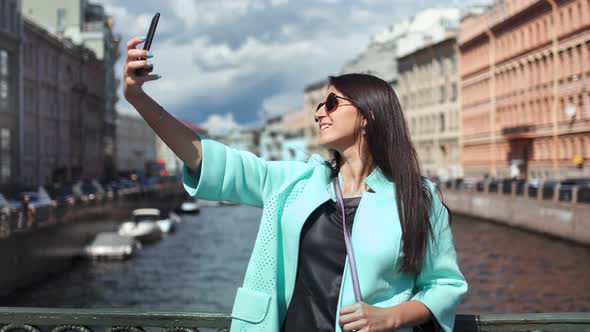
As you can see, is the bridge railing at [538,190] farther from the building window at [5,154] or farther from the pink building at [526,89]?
the building window at [5,154]

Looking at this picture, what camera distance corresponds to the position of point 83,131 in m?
65.9

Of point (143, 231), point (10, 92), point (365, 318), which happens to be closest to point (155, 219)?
point (143, 231)

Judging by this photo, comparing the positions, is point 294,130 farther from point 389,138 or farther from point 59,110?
point 389,138

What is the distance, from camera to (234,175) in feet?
8.50

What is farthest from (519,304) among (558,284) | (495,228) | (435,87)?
(435,87)

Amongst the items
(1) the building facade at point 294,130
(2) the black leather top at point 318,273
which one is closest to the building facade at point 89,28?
(1) the building facade at point 294,130

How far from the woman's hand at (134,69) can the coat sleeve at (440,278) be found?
998mm

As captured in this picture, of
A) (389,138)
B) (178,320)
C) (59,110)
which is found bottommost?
(178,320)

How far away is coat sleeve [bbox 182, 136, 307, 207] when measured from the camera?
2.55 meters

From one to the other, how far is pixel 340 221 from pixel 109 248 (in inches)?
1211

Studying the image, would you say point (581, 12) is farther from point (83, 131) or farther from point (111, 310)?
point (111, 310)

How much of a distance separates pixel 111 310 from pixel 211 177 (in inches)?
A: 43.3

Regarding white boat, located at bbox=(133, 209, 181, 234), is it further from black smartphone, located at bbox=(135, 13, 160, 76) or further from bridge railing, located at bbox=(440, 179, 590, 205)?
black smartphone, located at bbox=(135, 13, 160, 76)

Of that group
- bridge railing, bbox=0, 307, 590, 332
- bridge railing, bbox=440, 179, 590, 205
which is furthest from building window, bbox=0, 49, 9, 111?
bridge railing, bbox=0, 307, 590, 332
